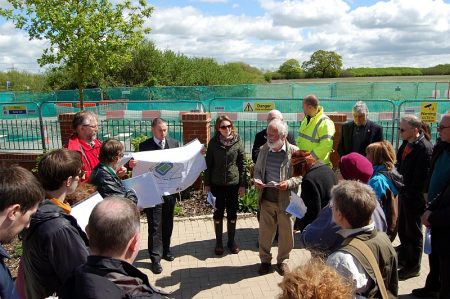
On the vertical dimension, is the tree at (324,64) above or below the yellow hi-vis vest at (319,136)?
above

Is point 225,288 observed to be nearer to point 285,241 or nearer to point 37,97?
point 285,241

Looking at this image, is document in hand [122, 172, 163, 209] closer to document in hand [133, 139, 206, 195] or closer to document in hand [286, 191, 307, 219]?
document in hand [133, 139, 206, 195]

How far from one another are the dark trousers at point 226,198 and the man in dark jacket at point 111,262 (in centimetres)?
362

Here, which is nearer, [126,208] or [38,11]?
[126,208]

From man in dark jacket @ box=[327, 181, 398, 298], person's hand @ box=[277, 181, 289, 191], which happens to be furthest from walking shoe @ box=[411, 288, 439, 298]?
man in dark jacket @ box=[327, 181, 398, 298]

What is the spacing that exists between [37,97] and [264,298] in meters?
22.6

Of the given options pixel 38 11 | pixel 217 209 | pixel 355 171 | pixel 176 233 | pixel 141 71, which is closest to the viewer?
pixel 355 171

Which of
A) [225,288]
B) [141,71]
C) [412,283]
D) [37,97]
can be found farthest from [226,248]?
[141,71]

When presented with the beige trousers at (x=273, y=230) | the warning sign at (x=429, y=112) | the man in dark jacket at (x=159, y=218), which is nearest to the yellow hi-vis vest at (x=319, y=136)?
the beige trousers at (x=273, y=230)

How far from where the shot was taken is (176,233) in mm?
6523

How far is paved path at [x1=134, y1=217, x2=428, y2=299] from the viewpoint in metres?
4.71

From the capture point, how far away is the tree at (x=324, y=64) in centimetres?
5222

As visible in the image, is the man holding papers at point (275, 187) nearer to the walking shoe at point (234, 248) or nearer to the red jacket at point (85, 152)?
the walking shoe at point (234, 248)

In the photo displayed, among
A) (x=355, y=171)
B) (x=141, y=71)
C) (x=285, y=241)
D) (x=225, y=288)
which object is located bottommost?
(x=225, y=288)
